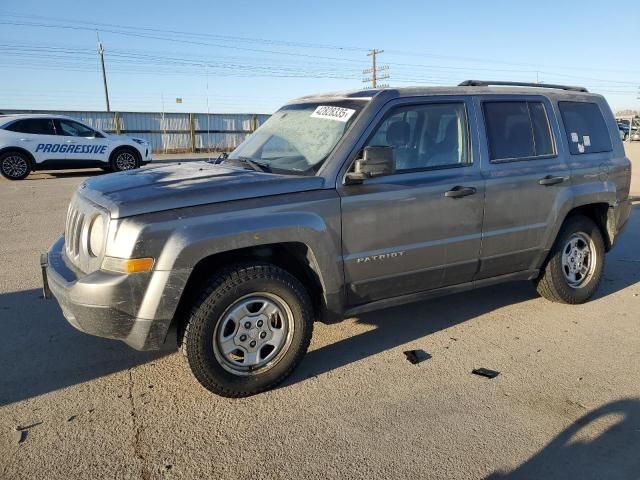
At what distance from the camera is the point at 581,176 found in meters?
4.70

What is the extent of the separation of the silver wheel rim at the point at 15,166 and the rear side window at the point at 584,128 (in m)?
13.9

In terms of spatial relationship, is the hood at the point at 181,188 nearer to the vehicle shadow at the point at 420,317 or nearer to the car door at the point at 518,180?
the vehicle shadow at the point at 420,317

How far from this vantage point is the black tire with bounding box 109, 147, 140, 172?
52.2 feet

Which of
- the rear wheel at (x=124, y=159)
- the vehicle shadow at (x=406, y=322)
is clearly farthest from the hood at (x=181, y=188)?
the rear wheel at (x=124, y=159)

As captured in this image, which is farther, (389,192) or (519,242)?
(519,242)

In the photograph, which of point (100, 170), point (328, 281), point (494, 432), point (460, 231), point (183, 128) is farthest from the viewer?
point (183, 128)

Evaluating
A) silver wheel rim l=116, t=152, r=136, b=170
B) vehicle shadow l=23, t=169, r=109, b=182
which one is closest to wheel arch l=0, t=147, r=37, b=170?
vehicle shadow l=23, t=169, r=109, b=182

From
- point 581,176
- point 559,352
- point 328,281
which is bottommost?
point 559,352

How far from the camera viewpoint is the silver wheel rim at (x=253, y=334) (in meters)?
3.24

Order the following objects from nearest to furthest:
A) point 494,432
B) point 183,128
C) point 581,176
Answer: point 494,432, point 581,176, point 183,128

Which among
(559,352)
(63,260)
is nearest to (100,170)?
(63,260)

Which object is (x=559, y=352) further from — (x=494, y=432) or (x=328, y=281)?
(x=328, y=281)

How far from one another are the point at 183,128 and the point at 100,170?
936cm

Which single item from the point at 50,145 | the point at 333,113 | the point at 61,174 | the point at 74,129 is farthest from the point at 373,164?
the point at 61,174
